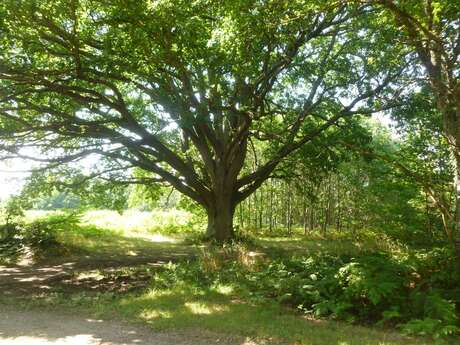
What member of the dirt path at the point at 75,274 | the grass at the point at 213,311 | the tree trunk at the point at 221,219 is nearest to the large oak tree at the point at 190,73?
the tree trunk at the point at 221,219

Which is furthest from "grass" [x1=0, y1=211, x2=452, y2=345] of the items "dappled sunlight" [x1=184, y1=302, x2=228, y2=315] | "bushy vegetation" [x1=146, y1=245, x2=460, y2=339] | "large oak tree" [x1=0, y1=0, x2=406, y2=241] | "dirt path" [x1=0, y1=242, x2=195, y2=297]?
"large oak tree" [x1=0, y1=0, x2=406, y2=241]

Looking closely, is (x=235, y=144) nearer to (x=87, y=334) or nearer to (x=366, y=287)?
(x=366, y=287)

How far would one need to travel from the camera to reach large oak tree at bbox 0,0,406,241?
885cm

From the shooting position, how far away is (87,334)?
604 cm

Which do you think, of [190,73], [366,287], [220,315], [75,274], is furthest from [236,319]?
[190,73]

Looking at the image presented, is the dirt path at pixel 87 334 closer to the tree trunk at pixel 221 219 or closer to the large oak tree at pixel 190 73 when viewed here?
the large oak tree at pixel 190 73

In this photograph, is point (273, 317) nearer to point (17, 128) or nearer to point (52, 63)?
point (52, 63)

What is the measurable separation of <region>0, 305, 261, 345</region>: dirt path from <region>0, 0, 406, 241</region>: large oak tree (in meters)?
5.06

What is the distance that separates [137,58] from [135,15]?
1.05 metres

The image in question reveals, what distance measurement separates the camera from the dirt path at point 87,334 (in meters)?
5.65

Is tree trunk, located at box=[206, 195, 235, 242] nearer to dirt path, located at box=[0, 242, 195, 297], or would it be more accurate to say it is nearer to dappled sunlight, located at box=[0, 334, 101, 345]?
dirt path, located at box=[0, 242, 195, 297]

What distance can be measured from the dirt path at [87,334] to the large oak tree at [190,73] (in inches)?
199

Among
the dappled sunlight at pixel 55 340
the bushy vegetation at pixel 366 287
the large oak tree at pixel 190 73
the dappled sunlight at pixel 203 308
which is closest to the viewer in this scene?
the dappled sunlight at pixel 55 340

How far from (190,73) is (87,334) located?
8256 mm
